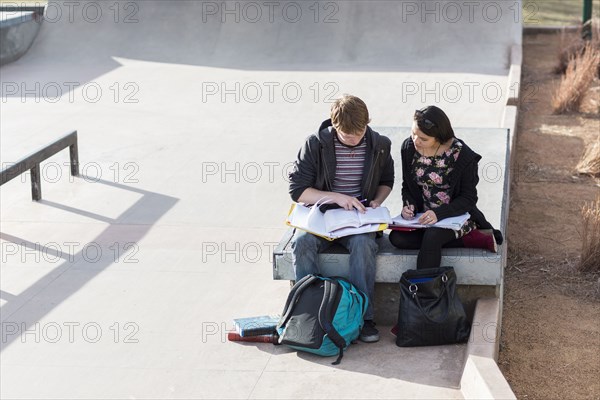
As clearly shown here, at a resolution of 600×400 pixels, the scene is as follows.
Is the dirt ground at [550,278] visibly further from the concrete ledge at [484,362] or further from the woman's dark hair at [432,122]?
the woman's dark hair at [432,122]

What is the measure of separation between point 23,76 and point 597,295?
9.55 meters

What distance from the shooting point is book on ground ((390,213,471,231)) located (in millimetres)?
5496

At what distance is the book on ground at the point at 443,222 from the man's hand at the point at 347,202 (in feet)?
0.68

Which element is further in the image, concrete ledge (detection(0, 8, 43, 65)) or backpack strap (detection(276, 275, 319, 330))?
concrete ledge (detection(0, 8, 43, 65))

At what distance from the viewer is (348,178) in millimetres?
5703

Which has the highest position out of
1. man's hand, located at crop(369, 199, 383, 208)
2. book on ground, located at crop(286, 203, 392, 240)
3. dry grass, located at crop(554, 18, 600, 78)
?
dry grass, located at crop(554, 18, 600, 78)

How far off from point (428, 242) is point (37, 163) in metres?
4.05

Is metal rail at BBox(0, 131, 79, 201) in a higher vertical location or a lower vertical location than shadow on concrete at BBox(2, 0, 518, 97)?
lower

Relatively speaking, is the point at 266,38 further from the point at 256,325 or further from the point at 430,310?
the point at 430,310

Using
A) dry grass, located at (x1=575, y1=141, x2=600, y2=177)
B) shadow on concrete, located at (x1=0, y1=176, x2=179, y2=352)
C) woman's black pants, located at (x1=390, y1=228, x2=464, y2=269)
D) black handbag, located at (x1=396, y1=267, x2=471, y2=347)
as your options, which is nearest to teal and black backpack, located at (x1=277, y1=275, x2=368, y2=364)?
black handbag, located at (x1=396, y1=267, x2=471, y2=347)

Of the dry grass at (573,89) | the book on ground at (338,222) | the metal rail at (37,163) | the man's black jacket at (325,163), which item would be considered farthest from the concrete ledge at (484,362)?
the dry grass at (573,89)

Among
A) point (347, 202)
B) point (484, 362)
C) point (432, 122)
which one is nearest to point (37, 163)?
point (347, 202)

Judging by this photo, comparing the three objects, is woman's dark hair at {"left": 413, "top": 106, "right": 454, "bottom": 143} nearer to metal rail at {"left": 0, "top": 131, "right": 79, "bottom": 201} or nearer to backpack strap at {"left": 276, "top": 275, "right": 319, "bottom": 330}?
backpack strap at {"left": 276, "top": 275, "right": 319, "bottom": 330}

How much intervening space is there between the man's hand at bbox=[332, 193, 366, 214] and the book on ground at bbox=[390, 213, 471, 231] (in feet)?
0.68
